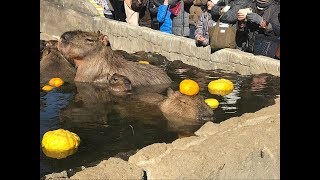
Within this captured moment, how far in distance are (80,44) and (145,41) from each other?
230cm

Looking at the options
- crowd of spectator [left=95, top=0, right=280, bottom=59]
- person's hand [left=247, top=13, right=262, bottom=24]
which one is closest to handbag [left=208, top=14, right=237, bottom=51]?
crowd of spectator [left=95, top=0, right=280, bottom=59]

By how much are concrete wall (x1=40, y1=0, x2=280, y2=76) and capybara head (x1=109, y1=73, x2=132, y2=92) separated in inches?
77.1

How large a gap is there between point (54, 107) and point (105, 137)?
1356 millimetres

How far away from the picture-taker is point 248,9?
775 centimetres

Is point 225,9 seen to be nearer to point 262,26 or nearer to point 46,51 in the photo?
point 262,26

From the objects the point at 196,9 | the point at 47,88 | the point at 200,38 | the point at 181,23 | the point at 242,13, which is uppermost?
the point at 196,9

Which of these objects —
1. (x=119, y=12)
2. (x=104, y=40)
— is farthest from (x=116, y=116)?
(x=119, y=12)

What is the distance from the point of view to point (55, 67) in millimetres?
7648

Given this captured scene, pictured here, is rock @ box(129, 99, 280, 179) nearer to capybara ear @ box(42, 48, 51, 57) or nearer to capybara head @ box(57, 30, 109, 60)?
capybara head @ box(57, 30, 109, 60)

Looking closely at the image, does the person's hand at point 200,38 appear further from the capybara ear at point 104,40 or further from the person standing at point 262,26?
the capybara ear at point 104,40
